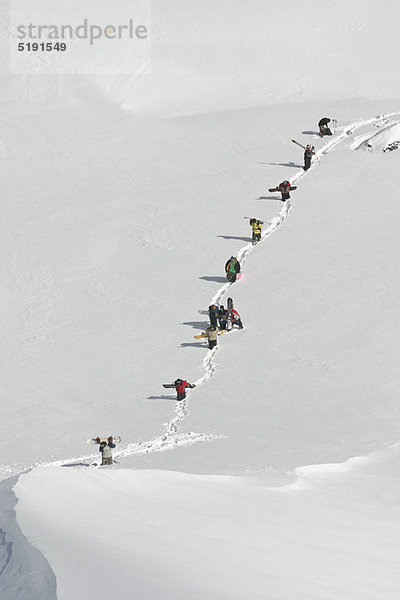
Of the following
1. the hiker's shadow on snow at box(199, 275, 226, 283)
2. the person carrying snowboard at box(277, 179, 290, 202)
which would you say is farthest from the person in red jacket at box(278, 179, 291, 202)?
the hiker's shadow on snow at box(199, 275, 226, 283)

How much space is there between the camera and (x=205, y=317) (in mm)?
24734

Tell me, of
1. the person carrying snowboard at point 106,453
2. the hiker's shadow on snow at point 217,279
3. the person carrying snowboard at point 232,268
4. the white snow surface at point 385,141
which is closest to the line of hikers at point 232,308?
the person carrying snowboard at point 232,268

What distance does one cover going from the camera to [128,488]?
10914 mm

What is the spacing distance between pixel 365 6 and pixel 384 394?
106 ft

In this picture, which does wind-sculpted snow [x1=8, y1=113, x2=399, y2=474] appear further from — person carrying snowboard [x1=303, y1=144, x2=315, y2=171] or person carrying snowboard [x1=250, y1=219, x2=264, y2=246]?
person carrying snowboard [x1=303, y1=144, x2=315, y2=171]

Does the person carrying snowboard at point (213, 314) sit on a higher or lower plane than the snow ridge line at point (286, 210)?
lower

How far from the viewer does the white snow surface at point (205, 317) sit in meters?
8.91

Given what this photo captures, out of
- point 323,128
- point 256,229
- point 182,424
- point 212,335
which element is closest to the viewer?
point 182,424

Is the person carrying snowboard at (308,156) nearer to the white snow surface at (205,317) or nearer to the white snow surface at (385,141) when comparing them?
the white snow surface at (205,317)

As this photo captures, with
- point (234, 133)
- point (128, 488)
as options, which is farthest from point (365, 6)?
Result: point (128, 488)

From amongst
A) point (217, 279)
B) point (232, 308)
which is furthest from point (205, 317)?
point (217, 279)

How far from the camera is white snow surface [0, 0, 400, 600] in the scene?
29.2 ft

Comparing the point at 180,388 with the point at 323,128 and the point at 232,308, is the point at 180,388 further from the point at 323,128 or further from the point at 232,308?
the point at 323,128

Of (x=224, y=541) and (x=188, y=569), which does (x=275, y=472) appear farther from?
(x=188, y=569)
